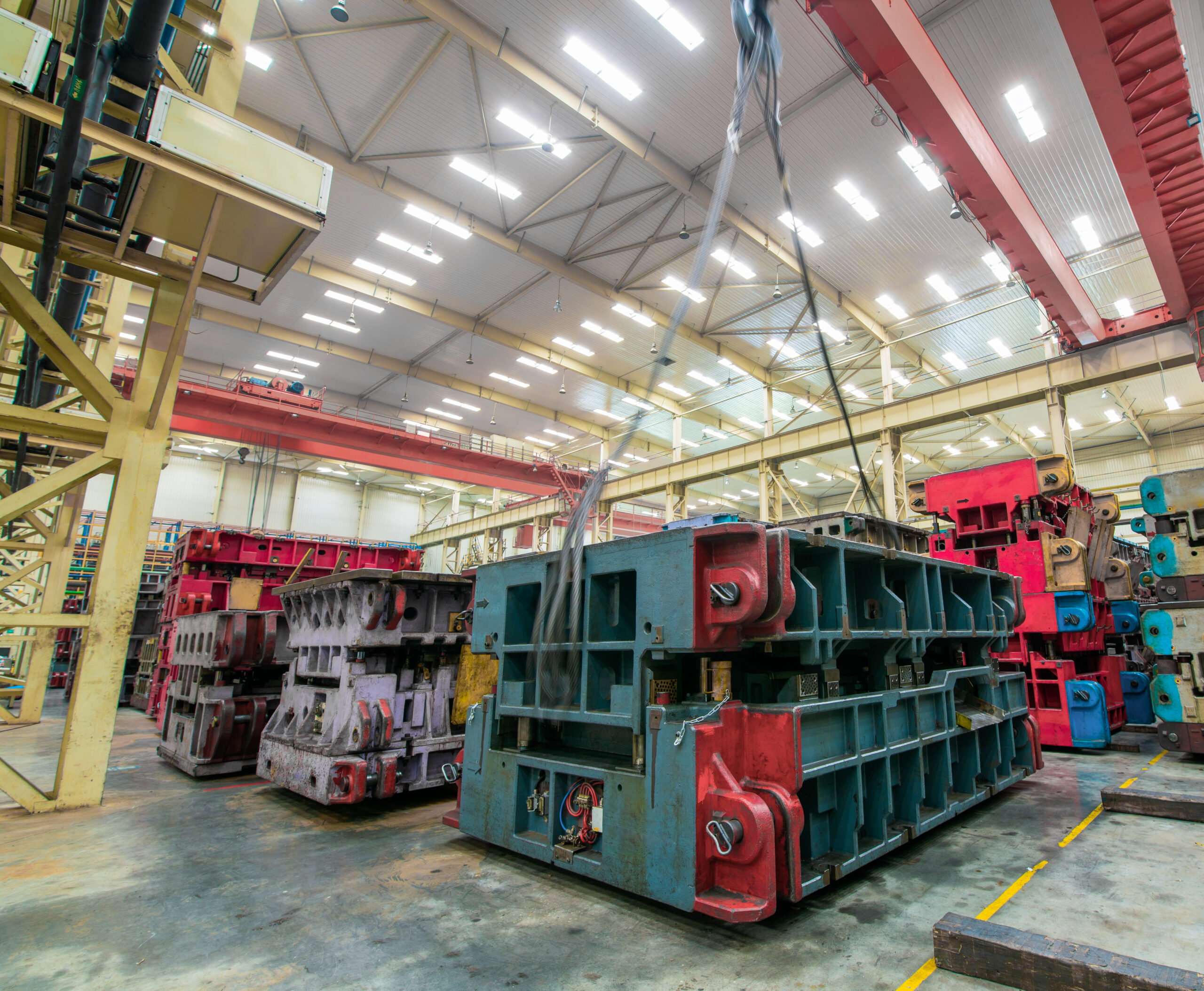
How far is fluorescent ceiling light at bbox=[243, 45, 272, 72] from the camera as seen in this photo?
1043 cm

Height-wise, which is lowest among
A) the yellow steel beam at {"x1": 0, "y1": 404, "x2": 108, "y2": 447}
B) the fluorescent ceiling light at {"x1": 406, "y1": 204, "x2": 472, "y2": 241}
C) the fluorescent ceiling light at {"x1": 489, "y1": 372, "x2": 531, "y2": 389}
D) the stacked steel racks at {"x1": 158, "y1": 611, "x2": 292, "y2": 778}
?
the stacked steel racks at {"x1": 158, "y1": 611, "x2": 292, "y2": 778}

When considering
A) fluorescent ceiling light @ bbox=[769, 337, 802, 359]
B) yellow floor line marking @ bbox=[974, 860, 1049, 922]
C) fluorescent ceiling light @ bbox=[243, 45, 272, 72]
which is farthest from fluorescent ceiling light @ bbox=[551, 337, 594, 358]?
yellow floor line marking @ bbox=[974, 860, 1049, 922]

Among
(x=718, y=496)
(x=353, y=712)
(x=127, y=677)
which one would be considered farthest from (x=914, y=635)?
(x=718, y=496)

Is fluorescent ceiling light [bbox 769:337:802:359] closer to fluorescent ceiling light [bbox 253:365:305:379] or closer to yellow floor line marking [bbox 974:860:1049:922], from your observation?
fluorescent ceiling light [bbox 253:365:305:379]

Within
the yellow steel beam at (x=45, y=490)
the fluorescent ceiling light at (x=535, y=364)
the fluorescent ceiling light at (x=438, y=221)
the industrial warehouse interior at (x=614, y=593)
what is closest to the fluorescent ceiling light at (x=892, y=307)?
the industrial warehouse interior at (x=614, y=593)

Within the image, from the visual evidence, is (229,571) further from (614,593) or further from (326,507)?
(326,507)

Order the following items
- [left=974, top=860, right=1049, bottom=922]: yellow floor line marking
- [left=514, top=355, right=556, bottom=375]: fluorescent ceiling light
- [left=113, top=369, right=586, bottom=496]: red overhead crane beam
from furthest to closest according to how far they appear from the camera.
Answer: [left=514, top=355, right=556, bottom=375]: fluorescent ceiling light, [left=113, top=369, right=586, bottom=496]: red overhead crane beam, [left=974, top=860, right=1049, bottom=922]: yellow floor line marking

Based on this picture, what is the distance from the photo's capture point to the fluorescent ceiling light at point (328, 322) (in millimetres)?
17641

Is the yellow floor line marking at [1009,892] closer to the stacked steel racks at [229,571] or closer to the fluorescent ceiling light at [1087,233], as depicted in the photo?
the stacked steel racks at [229,571]

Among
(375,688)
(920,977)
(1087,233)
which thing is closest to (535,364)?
(1087,233)

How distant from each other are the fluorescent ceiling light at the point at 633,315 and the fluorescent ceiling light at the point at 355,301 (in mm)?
6476

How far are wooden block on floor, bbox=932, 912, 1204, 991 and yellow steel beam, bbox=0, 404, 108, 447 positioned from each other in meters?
5.69

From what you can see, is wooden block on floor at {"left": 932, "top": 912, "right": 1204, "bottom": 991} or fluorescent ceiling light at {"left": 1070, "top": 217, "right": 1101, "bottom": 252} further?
fluorescent ceiling light at {"left": 1070, "top": 217, "right": 1101, "bottom": 252}

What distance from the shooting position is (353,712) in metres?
4.28
